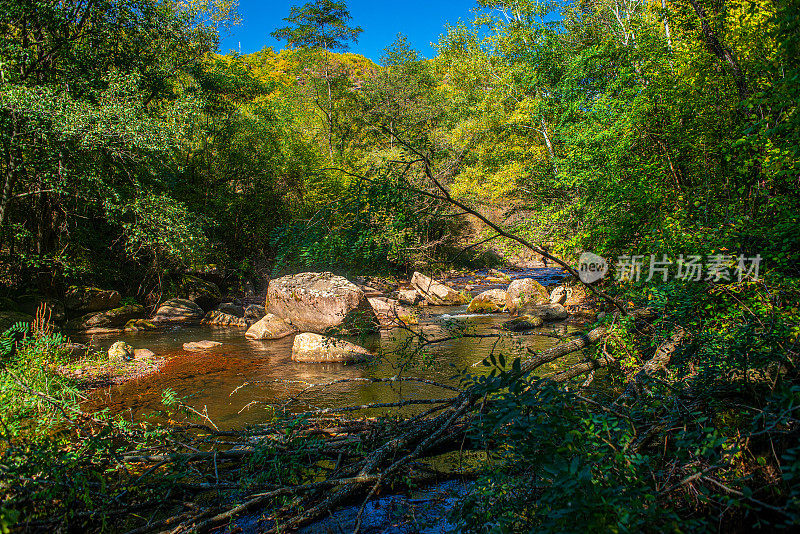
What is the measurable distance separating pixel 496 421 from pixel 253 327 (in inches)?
457

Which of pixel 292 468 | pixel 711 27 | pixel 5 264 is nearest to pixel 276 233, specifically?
pixel 292 468

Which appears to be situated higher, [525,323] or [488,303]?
[488,303]

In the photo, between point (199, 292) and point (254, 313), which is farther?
point (199, 292)

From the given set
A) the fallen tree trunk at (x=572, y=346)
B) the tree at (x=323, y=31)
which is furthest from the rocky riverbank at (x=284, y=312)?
the tree at (x=323, y=31)

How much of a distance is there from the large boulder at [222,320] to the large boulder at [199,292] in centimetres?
258

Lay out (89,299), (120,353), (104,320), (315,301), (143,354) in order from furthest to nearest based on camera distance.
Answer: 1. (89,299)
2. (104,320)
3. (315,301)
4. (143,354)
5. (120,353)

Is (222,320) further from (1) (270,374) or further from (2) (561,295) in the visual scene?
(2) (561,295)

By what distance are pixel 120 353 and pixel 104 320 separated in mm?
5112

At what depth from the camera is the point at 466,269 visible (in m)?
10.4

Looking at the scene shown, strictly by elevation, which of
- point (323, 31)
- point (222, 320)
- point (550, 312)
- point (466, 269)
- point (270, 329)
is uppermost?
point (323, 31)

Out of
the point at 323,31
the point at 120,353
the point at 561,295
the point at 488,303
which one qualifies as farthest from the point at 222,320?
the point at 323,31

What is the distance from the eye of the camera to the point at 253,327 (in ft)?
40.5

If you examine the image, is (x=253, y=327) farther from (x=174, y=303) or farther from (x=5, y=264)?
(x=5, y=264)

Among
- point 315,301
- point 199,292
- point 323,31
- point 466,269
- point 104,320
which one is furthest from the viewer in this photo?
point 323,31
